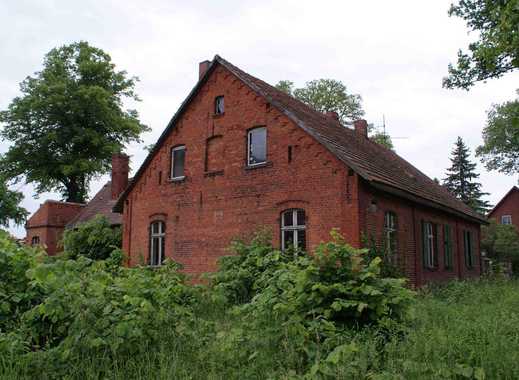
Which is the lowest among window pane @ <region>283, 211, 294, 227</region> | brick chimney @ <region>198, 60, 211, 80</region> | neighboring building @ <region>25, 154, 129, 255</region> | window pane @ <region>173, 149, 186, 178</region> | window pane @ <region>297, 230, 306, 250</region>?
window pane @ <region>297, 230, 306, 250</region>

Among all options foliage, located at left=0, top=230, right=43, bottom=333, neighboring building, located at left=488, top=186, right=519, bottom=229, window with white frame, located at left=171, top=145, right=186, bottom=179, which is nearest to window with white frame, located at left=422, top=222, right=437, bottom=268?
window with white frame, located at left=171, top=145, right=186, bottom=179

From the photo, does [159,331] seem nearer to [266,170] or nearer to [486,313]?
[486,313]

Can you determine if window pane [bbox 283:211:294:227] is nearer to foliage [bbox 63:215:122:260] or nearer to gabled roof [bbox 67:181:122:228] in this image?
foliage [bbox 63:215:122:260]

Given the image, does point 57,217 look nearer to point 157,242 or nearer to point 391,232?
point 157,242

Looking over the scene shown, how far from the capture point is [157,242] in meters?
18.1

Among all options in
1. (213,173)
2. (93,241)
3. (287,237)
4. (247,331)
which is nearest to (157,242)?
(213,173)

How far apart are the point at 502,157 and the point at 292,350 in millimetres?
39820

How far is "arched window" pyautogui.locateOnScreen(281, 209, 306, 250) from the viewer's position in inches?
546

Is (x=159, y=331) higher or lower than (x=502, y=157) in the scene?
lower

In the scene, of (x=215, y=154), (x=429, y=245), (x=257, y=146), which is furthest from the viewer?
(x=429, y=245)

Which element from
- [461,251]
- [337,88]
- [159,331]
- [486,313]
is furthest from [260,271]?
[337,88]

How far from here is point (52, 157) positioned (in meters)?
34.2

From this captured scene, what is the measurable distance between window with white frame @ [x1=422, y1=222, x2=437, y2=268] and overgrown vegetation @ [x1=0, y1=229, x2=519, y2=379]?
390 inches

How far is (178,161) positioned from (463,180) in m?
43.3
